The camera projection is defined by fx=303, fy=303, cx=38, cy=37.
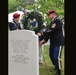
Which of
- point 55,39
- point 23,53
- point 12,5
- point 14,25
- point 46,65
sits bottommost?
point 46,65

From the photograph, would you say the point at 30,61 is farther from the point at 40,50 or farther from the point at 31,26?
the point at 31,26

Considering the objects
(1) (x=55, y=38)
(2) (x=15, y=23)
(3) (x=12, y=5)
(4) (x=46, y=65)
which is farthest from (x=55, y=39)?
(3) (x=12, y=5)

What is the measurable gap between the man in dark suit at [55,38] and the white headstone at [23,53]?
141 millimetres

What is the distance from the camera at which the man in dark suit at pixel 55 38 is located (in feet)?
10.8

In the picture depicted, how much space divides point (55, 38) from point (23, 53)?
0.42 meters

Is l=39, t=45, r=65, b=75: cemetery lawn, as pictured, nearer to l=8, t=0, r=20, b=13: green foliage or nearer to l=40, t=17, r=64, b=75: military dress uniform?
l=40, t=17, r=64, b=75: military dress uniform

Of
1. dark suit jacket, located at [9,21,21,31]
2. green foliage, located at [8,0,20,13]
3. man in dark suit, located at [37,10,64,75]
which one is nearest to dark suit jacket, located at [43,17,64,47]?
man in dark suit, located at [37,10,64,75]

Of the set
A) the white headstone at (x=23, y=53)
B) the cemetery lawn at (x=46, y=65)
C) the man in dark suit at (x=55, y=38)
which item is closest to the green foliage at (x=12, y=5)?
the white headstone at (x=23, y=53)

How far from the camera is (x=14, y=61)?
3.51 metres

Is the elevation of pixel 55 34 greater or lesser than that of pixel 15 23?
lesser

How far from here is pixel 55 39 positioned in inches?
130

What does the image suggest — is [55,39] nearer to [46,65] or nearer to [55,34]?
[55,34]
